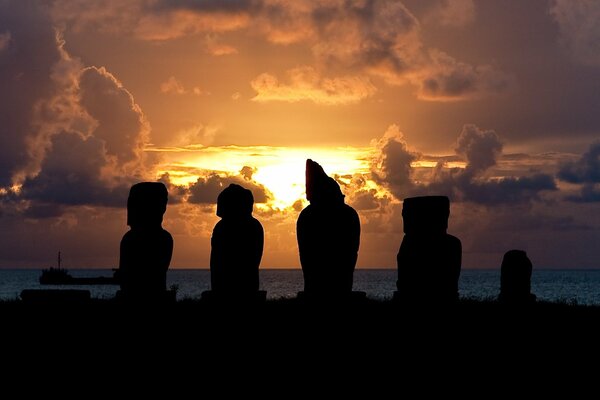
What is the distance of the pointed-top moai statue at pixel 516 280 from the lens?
25.4 metres

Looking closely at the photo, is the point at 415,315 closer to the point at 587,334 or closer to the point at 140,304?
the point at 587,334

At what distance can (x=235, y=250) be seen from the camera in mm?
19766

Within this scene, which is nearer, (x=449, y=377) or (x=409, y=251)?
(x=449, y=377)

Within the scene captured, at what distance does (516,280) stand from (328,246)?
8337 mm

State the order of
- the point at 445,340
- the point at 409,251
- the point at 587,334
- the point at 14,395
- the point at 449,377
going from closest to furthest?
the point at 14,395 < the point at 449,377 < the point at 445,340 < the point at 587,334 < the point at 409,251

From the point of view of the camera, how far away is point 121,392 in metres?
13.8

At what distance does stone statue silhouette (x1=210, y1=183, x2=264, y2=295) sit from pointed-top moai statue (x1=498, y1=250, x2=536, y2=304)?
8718mm

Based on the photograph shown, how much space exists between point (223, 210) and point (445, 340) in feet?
18.5

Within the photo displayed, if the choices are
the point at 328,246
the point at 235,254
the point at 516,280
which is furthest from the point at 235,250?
the point at 516,280

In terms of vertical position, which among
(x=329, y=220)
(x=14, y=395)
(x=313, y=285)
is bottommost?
(x=14, y=395)

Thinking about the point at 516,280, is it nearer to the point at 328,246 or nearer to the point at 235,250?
the point at 328,246

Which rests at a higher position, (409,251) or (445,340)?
(409,251)

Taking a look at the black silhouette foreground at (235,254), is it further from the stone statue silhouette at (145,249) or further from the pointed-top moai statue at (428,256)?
the pointed-top moai statue at (428,256)

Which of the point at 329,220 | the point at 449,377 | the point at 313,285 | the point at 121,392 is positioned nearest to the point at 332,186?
the point at 329,220
